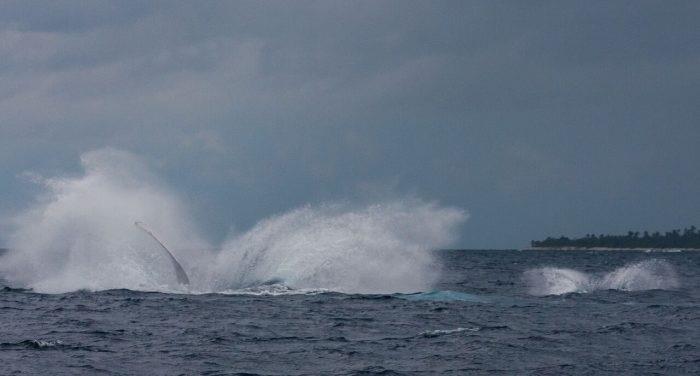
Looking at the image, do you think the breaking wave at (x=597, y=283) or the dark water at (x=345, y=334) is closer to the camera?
the dark water at (x=345, y=334)

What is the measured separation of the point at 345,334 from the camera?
91.7 feet

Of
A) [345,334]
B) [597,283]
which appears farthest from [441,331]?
[597,283]

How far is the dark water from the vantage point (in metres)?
22.2

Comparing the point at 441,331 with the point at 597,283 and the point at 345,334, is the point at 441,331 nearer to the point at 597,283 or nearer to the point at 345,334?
the point at 345,334

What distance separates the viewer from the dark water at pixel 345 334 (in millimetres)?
22203

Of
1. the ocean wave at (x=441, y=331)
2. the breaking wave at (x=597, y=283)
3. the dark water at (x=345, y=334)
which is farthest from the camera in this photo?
the breaking wave at (x=597, y=283)

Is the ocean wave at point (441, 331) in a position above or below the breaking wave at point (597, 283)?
below

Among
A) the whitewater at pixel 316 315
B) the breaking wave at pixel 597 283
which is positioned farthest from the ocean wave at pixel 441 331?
the breaking wave at pixel 597 283

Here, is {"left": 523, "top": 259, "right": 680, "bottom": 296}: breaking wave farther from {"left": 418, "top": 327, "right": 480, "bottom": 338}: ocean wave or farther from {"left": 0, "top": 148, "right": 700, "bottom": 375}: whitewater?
{"left": 418, "top": 327, "right": 480, "bottom": 338}: ocean wave

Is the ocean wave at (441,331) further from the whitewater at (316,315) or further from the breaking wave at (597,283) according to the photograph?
the breaking wave at (597,283)

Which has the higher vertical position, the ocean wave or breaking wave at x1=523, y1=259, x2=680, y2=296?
breaking wave at x1=523, y1=259, x2=680, y2=296

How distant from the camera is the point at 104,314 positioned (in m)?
33.2

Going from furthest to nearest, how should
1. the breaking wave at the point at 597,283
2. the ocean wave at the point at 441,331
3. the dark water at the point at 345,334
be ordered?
the breaking wave at the point at 597,283
the ocean wave at the point at 441,331
the dark water at the point at 345,334

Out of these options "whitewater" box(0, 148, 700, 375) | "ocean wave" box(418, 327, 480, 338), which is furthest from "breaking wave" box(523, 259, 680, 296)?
"ocean wave" box(418, 327, 480, 338)
